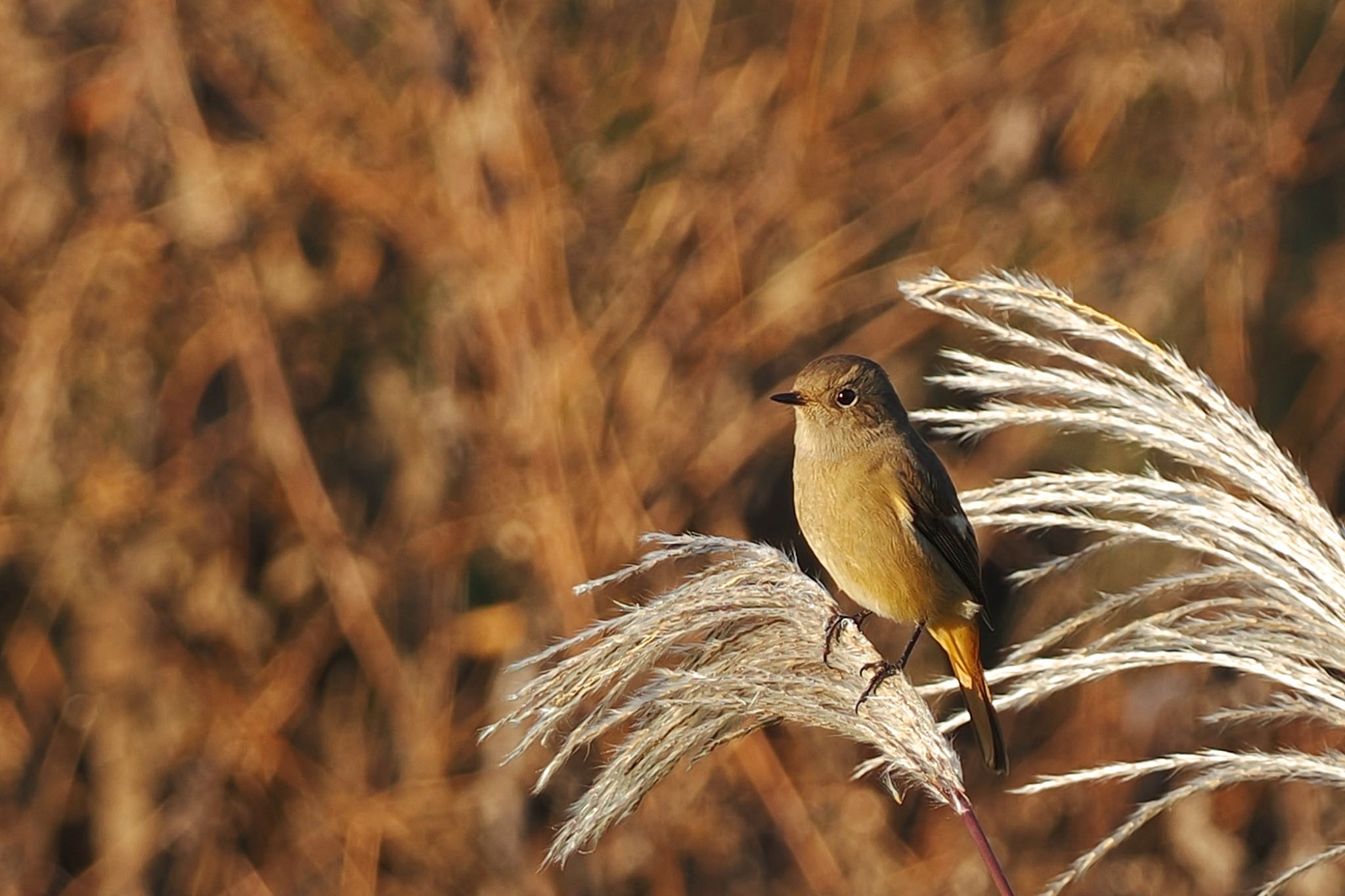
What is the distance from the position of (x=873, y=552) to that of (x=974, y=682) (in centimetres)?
36

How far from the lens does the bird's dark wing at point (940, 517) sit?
12.1 ft

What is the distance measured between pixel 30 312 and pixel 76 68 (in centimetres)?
94

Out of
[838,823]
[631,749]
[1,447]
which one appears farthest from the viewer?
[838,823]

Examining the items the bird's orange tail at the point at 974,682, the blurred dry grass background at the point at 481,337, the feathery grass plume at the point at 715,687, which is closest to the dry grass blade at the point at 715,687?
the feathery grass plume at the point at 715,687

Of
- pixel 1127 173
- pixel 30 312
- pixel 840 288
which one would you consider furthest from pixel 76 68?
pixel 1127 173

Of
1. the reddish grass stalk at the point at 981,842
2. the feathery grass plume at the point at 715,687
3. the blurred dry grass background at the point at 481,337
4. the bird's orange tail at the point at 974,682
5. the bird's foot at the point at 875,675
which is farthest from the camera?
the blurred dry grass background at the point at 481,337

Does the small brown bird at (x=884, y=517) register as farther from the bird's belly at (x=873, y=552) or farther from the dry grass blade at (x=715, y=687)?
the dry grass blade at (x=715, y=687)

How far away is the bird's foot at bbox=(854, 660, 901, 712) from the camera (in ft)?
7.92

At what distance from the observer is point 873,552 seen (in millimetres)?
3590

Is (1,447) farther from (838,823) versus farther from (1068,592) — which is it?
(1068,592)

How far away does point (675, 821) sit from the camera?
20.5 feet

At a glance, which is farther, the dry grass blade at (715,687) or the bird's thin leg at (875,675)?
the bird's thin leg at (875,675)

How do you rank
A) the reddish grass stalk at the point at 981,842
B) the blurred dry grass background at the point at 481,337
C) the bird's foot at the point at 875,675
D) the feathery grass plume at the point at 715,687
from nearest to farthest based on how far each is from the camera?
the reddish grass stalk at the point at 981,842
the feathery grass plume at the point at 715,687
the bird's foot at the point at 875,675
the blurred dry grass background at the point at 481,337

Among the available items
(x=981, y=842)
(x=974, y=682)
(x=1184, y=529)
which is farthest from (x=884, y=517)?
(x=981, y=842)
